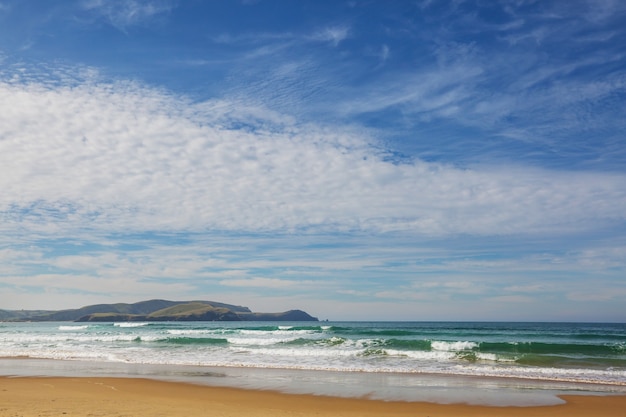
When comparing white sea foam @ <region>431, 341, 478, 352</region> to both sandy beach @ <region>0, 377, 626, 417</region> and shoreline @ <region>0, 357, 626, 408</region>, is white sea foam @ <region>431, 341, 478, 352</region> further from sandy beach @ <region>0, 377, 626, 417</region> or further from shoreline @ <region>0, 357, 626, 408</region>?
sandy beach @ <region>0, 377, 626, 417</region>

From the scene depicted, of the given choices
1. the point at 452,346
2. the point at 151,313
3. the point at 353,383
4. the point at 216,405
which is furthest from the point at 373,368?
the point at 151,313

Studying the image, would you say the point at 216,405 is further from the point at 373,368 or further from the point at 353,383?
the point at 373,368

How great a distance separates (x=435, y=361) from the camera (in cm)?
2102

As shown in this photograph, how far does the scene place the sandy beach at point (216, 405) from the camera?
33.3 ft

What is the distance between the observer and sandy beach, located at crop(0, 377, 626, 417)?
33.3 ft

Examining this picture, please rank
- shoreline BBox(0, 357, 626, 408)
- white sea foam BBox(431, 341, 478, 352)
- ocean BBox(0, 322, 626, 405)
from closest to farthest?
shoreline BBox(0, 357, 626, 408)
ocean BBox(0, 322, 626, 405)
white sea foam BBox(431, 341, 478, 352)

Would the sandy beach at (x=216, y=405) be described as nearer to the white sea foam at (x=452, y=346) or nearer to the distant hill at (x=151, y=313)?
the white sea foam at (x=452, y=346)

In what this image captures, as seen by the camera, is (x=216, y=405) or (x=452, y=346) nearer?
(x=216, y=405)

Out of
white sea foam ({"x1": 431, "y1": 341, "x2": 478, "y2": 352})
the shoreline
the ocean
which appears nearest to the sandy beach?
the shoreline

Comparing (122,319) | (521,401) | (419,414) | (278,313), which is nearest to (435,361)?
(521,401)

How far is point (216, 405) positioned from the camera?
11312 mm

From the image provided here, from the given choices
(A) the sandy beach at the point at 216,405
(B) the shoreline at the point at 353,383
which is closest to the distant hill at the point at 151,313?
(B) the shoreline at the point at 353,383

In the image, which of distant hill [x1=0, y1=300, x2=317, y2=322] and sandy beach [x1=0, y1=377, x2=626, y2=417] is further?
distant hill [x1=0, y1=300, x2=317, y2=322]

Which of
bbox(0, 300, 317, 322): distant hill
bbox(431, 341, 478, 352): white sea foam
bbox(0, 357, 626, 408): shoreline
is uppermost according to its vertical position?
bbox(0, 357, 626, 408): shoreline
